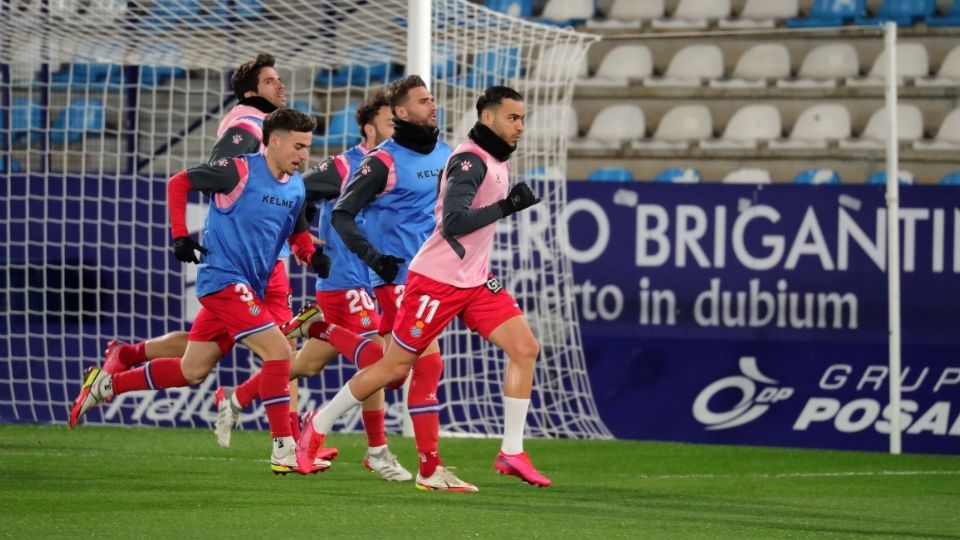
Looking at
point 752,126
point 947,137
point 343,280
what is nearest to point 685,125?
point 752,126

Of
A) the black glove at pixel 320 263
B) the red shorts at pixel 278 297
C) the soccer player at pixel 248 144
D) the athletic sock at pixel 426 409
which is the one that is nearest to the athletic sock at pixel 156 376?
the soccer player at pixel 248 144

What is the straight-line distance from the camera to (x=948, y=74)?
12523 mm

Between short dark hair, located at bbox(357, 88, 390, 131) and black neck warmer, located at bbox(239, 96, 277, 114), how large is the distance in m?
0.45

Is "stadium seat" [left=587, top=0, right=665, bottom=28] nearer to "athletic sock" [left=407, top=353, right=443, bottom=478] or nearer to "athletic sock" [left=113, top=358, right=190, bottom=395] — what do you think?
"athletic sock" [left=113, top=358, right=190, bottom=395]

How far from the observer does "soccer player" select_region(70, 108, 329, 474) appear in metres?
6.58

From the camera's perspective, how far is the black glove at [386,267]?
247 inches

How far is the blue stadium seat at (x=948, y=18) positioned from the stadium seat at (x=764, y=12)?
1.09 metres

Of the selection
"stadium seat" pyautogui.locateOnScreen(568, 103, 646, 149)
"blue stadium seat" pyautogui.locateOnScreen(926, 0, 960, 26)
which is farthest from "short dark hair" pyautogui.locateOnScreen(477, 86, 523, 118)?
"blue stadium seat" pyautogui.locateOnScreen(926, 0, 960, 26)

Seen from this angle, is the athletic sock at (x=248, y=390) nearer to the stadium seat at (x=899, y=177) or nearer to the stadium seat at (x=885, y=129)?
the stadium seat at (x=899, y=177)

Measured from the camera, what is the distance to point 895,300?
9.02m

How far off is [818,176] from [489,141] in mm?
6272

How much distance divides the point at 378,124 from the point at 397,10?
7.86 ft

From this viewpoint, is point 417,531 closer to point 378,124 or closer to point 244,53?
point 378,124

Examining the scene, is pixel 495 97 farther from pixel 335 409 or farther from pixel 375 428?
pixel 375 428
